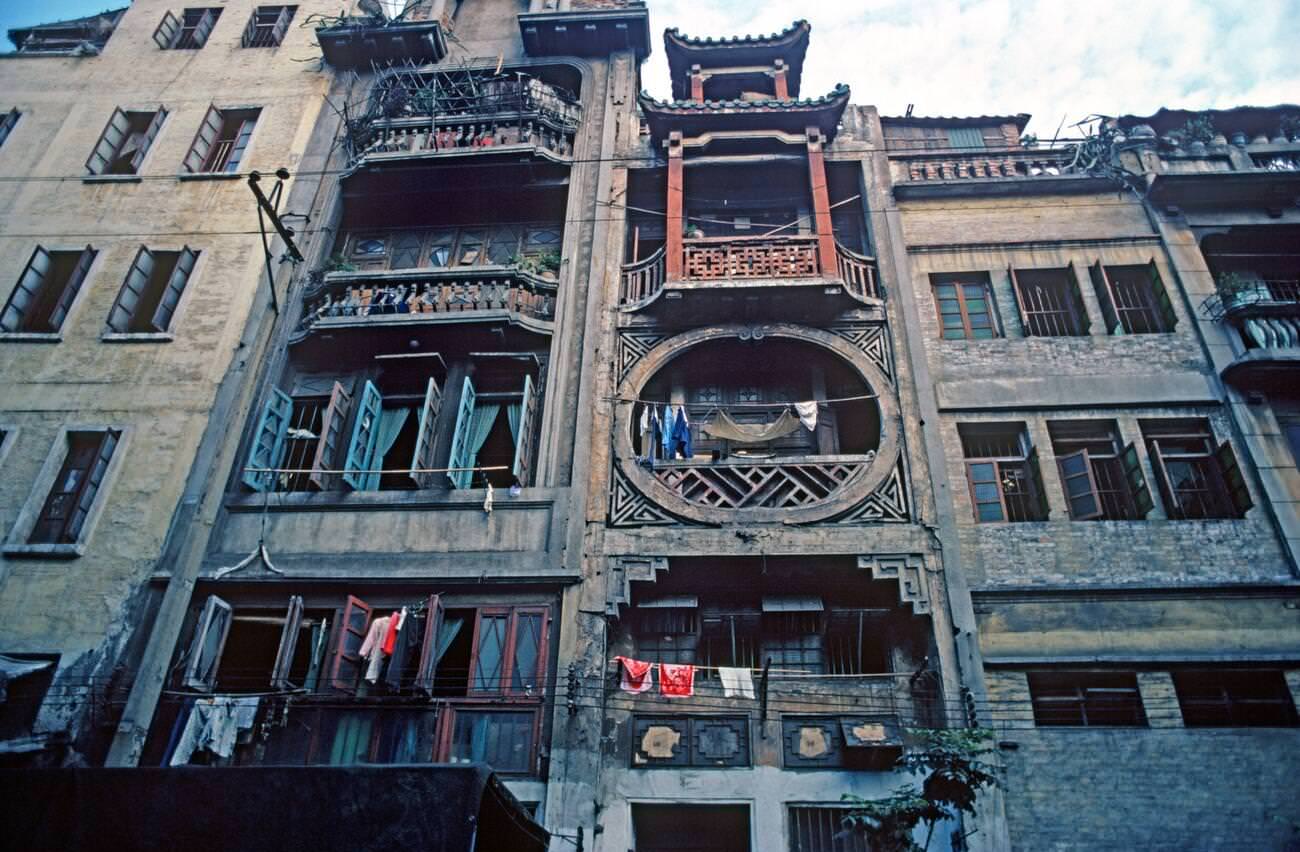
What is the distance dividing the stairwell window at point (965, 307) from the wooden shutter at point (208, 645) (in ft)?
44.4

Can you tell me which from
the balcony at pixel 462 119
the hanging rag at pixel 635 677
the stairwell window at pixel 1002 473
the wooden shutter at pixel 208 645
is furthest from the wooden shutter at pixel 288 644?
the stairwell window at pixel 1002 473

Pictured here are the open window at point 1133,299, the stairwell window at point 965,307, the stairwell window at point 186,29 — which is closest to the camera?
the open window at point 1133,299

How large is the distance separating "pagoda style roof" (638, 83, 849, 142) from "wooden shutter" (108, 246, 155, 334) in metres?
11.1

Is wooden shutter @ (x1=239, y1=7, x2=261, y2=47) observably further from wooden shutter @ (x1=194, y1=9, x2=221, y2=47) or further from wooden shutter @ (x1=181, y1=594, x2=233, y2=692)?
wooden shutter @ (x1=181, y1=594, x2=233, y2=692)

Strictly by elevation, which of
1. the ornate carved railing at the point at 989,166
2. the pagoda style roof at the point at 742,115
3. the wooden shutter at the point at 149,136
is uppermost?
the wooden shutter at the point at 149,136

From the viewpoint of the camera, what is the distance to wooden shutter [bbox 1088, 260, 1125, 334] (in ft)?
51.2

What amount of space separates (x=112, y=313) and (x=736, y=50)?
589 inches

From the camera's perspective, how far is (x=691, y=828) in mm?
12555

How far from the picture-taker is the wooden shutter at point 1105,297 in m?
15.6

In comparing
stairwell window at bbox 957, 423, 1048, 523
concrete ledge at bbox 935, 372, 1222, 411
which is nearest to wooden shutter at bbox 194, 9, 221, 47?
concrete ledge at bbox 935, 372, 1222, 411

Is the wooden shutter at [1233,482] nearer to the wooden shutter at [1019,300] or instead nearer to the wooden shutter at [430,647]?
the wooden shutter at [1019,300]

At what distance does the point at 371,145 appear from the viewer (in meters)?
19.2

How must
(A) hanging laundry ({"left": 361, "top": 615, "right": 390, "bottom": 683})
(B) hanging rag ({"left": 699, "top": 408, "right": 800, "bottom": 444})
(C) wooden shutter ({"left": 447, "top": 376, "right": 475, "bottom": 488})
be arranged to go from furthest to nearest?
(B) hanging rag ({"left": 699, "top": 408, "right": 800, "bottom": 444}), (C) wooden shutter ({"left": 447, "top": 376, "right": 475, "bottom": 488}), (A) hanging laundry ({"left": 361, "top": 615, "right": 390, "bottom": 683})

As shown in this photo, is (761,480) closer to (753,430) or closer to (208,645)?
(753,430)
